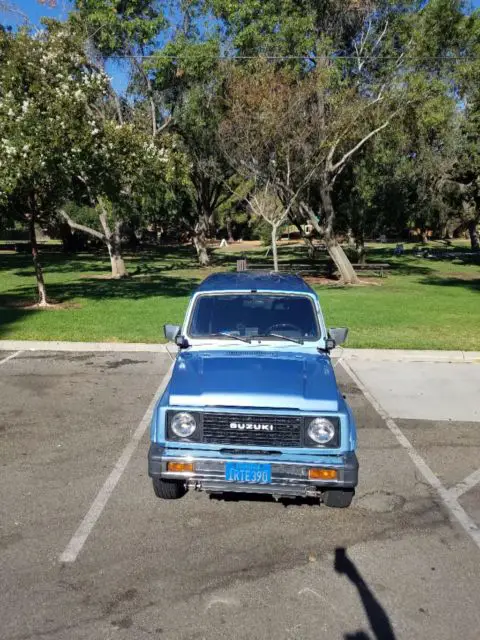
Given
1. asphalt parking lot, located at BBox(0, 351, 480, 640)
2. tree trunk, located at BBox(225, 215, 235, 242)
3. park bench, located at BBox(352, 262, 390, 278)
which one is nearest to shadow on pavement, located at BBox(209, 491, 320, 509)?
asphalt parking lot, located at BBox(0, 351, 480, 640)

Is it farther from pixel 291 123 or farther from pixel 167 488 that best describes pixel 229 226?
pixel 167 488

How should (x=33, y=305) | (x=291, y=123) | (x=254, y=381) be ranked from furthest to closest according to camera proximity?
(x=291, y=123), (x=33, y=305), (x=254, y=381)

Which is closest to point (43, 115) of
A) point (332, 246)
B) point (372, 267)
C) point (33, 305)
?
point (33, 305)

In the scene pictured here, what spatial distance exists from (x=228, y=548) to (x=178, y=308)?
11.7m

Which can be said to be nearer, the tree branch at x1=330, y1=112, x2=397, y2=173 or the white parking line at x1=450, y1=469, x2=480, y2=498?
the white parking line at x1=450, y1=469, x2=480, y2=498

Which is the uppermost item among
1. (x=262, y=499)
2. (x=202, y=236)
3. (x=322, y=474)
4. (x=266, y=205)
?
(x=266, y=205)

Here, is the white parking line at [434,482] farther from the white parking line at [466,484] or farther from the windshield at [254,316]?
the windshield at [254,316]

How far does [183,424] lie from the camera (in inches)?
172

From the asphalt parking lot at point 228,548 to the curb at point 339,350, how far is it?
361 cm

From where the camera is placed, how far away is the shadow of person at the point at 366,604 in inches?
130

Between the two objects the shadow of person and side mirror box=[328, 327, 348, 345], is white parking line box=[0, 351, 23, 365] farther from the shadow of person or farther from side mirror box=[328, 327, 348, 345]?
the shadow of person

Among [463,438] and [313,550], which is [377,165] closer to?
[463,438]

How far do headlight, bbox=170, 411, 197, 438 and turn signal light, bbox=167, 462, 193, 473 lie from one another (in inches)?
8.2

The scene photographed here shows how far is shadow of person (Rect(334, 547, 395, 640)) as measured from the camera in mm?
3312
